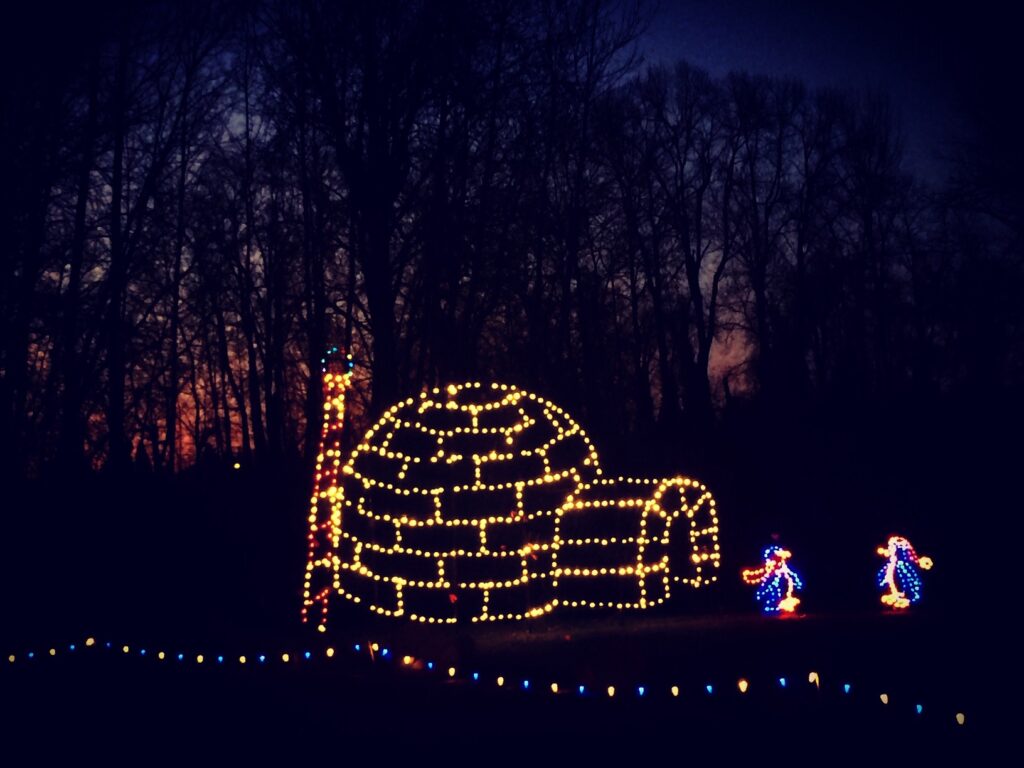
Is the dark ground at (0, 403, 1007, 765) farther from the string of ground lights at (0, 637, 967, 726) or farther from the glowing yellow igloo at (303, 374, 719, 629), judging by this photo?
the glowing yellow igloo at (303, 374, 719, 629)

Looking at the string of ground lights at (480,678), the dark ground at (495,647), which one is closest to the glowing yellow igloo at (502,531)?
the dark ground at (495,647)

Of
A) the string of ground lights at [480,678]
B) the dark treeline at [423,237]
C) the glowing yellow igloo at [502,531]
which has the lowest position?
the string of ground lights at [480,678]

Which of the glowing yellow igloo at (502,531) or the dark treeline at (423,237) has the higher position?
the dark treeline at (423,237)

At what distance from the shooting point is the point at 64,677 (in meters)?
9.07

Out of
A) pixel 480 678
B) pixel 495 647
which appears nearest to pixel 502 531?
pixel 495 647

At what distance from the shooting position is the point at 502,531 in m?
12.8

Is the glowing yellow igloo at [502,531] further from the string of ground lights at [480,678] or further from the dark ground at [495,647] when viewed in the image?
the string of ground lights at [480,678]

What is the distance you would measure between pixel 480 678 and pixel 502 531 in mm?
4730

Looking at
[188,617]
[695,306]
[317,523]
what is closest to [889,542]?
[317,523]

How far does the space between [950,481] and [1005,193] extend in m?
4.65

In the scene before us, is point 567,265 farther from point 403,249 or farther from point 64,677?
point 64,677

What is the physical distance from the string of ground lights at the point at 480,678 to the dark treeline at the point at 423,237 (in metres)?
3.91

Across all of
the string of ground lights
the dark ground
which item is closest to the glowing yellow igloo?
the dark ground

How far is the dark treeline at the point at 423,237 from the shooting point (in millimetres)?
14180
